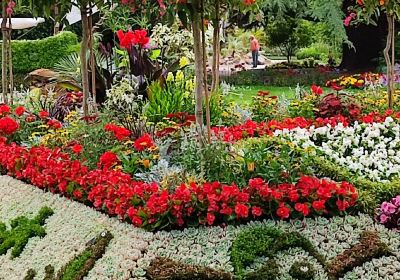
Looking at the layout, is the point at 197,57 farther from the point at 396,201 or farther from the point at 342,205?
the point at 396,201

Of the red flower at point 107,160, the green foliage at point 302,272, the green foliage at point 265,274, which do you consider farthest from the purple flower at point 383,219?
the red flower at point 107,160

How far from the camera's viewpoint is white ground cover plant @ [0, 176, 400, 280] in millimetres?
3699

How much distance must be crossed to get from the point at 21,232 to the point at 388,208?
7.61ft

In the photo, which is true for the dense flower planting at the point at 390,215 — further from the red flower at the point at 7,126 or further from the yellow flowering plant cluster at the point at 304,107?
the red flower at the point at 7,126

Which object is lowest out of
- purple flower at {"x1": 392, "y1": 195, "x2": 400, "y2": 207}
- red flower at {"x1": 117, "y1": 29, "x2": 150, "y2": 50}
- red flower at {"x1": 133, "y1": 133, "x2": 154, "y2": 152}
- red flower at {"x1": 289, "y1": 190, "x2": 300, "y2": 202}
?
purple flower at {"x1": 392, "y1": 195, "x2": 400, "y2": 207}

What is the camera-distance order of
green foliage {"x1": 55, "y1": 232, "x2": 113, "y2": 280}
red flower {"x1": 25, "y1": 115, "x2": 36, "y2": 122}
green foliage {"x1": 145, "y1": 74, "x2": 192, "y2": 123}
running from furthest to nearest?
green foliage {"x1": 145, "y1": 74, "x2": 192, "y2": 123}
red flower {"x1": 25, "y1": 115, "x2": 36, "y2": 122}
green foliage {"x1": 55, "y1": 232, "x2": 113, "y2": 280}

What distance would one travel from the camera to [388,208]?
4109 mm

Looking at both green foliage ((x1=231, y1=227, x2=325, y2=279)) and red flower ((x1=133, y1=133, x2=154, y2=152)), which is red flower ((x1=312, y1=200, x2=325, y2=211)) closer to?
green foliage ((x1=231, y1=227, x2=325, y2=279))

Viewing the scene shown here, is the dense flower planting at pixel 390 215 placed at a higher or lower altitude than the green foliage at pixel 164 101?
lower

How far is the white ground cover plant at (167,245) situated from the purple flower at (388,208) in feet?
0.31

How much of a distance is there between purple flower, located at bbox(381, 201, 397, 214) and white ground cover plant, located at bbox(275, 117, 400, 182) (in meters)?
0.64

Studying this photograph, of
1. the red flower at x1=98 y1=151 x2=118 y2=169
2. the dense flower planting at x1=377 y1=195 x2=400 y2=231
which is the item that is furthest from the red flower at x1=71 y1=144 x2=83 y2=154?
the dense flower planting at x1=377 y1=195 x2=400 y2=231

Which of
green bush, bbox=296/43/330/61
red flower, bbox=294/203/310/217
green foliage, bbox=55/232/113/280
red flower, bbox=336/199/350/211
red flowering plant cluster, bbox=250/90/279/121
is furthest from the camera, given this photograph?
green bush, bbox=296/43/330/61

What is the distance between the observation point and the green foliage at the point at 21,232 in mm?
4486
